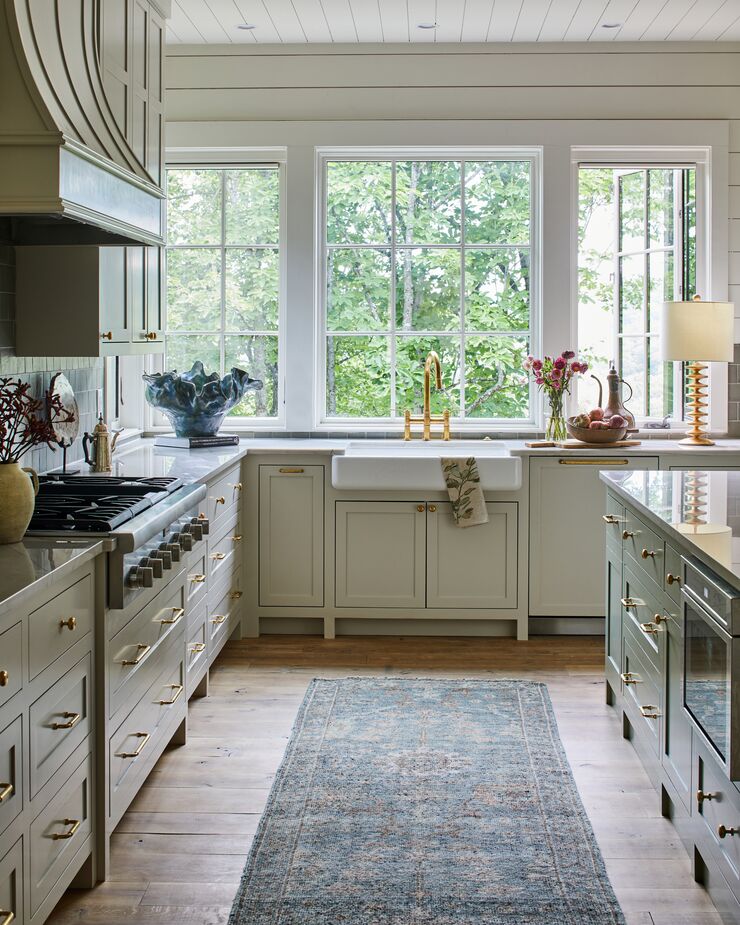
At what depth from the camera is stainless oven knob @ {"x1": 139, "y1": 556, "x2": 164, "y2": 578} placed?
8.90 ft

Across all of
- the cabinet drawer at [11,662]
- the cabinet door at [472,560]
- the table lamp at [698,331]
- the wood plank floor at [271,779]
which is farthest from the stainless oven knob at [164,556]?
the table lamp at [698,331]

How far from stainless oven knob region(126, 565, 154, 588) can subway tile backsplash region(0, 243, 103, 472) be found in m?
0.97

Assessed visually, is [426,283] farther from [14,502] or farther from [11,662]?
[11,662]

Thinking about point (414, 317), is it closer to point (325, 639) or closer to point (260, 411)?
point (260, 411)

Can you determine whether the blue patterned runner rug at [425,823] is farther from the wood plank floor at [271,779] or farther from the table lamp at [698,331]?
the table lamp at [698,331]

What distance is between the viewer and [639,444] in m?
4.83

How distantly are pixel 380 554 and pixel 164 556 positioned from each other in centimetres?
194

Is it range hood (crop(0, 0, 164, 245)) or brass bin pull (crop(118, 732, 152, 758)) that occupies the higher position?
range hood (crop(0, 0, 164, 245))

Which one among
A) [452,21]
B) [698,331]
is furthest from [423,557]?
[452,21]

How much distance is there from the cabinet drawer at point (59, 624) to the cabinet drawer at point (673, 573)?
146 centimetres

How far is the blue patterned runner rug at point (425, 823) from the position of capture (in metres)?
2.42

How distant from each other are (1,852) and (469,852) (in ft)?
4.14

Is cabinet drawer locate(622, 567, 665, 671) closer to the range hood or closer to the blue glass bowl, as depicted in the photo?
the range hood

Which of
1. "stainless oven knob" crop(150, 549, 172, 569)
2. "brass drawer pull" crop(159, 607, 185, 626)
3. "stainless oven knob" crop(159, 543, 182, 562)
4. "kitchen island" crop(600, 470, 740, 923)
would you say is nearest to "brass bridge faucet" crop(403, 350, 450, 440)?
"kitchen island" crop(600, 470, 740, 923)
